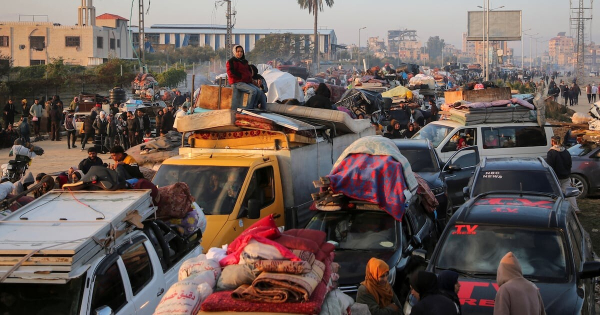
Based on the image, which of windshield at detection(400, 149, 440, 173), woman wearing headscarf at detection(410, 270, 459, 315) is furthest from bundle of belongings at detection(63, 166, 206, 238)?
windshield at detection(400, 149, 440, 173)

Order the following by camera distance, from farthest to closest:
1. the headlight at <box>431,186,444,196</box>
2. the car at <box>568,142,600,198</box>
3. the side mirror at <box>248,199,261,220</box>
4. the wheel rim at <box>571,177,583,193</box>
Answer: the wheel rim at <box>571,177,583,193</box> < the car at <box>568,142,600,198</box> < the headlight at <box>431,186,444,196</box> < the side mirror at <box>248,199,261,220</box>

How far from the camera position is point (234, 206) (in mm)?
9672

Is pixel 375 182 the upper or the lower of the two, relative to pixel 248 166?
lower

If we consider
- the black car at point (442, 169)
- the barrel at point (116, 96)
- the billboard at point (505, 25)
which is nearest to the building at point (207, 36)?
the billboard at point (505, 25)

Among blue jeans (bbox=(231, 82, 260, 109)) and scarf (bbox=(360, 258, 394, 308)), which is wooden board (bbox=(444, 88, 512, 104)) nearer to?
blue jeans (bbox=(231, 82, 260, 109))

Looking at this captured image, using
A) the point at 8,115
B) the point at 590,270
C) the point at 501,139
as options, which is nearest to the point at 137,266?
the point at 590,270

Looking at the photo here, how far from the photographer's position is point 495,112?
1755 centimetres

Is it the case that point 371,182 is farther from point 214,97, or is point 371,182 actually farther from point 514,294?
point 214,97

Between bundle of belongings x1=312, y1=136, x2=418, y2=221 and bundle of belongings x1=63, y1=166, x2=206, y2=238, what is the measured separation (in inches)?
69.8

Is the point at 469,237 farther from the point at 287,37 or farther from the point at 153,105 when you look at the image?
the point at 287,37

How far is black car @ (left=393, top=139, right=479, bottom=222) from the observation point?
13516 mm

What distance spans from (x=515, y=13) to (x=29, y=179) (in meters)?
78.0

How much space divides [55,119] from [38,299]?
26.4 m

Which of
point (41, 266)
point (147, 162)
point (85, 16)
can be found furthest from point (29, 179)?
point (85, 16)
